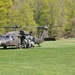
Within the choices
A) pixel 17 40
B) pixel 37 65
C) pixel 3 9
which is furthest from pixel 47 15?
pixel 37 65

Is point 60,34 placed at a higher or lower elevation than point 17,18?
lower

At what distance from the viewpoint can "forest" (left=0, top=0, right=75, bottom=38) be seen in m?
54.6

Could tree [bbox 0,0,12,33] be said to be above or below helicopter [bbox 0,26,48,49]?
above

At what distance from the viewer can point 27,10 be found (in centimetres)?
5881

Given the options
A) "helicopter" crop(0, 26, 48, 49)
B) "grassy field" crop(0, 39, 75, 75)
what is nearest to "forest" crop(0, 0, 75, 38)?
"helicopter" crop(0, 26, 48, 49)

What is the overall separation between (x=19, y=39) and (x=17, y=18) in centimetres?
2508

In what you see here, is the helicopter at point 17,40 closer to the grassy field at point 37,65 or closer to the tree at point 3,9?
the grassy field at point 37,65

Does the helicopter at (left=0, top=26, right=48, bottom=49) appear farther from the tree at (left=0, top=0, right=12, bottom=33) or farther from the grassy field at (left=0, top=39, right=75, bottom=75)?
the tree at (left=0, top=0, right=12, bottom=33)

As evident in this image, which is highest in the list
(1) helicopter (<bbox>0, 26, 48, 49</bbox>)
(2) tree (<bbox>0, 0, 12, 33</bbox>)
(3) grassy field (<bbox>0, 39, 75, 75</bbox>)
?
(2) tree (<bbox>0, 0, 12, 33</bbox>)

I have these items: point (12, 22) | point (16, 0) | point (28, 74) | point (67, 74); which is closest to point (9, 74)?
point (28, 74)

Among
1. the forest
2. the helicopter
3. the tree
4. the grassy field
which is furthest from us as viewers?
the forest

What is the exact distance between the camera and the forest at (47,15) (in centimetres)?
5456

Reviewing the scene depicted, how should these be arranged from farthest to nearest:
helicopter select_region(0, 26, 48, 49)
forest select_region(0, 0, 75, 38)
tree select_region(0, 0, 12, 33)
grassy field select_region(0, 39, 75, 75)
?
forest select_region(0, 0, 75, 38)
tree select_region(0, 0, 12, 33)
helicopter select_region(0, 26, 48, 49)
grassy field select_region(0, 39, 75, 75)

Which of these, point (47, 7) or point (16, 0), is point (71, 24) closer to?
point (47, 7)
